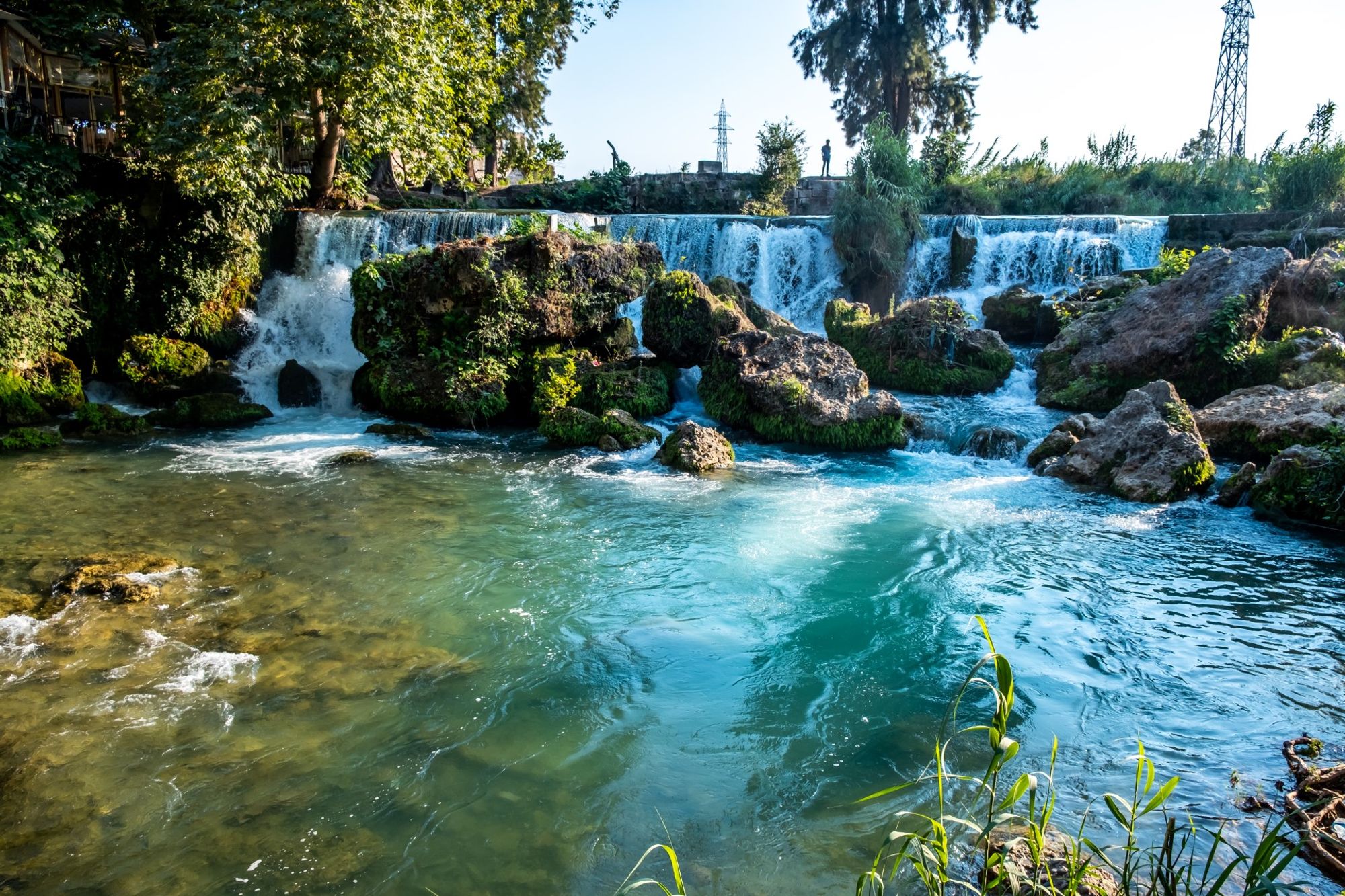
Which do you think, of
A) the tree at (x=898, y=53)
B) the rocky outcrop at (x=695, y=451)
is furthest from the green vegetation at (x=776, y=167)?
the rocky outcrop at (x=695, y=451)

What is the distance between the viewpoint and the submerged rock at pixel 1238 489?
8.92 meters

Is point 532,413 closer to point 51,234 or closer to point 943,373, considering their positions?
point 943,373

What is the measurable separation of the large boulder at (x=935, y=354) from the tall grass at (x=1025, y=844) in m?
9.65

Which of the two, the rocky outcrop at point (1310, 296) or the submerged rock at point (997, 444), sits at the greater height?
the rocky outcrop at point (1310, 296)

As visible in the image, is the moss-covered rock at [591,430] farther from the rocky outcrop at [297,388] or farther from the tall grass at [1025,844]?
the tall grass at [1025,844]

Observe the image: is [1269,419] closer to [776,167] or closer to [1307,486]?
[1307,486]

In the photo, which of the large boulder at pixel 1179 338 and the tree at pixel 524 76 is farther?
the tree at pixel 524 76

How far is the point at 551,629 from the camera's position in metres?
6.17

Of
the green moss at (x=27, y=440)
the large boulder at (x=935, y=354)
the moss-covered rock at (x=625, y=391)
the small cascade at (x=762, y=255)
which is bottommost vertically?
the green moss at (x=27, y=440)

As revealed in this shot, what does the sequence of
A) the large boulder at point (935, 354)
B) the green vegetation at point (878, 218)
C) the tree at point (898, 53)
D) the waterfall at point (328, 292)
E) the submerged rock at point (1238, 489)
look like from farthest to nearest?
the tree at point (898, 53) → the green vegetation at point (878, 218) → the waterfall at point (328, 292) → the large boulder at point (935, 354) → the submerged rock at point (1238, 489)

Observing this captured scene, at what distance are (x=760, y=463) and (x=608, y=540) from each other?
3.58 meters

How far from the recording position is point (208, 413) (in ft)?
42.4

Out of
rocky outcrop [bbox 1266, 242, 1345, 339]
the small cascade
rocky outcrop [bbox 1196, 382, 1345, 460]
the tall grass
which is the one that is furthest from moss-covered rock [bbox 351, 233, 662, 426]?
rocky outcrop [bbox 1266, 242, 1345, 339]

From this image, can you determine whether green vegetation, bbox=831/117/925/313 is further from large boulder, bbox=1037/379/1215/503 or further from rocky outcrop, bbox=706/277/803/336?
large boulder, bbox=1037/379/1215/503
